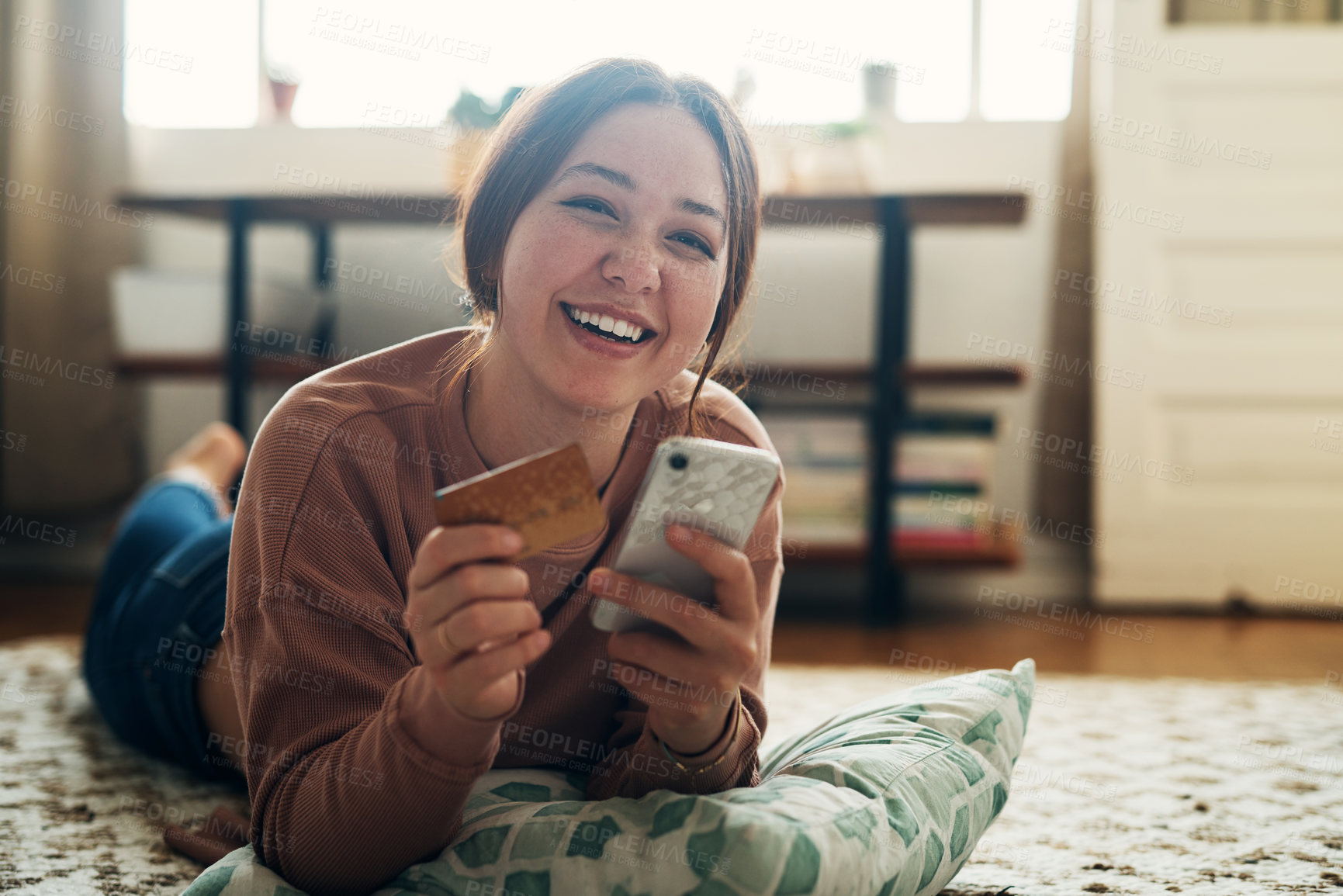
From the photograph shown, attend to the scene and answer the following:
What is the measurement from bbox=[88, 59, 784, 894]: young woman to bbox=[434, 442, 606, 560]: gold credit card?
2 cm

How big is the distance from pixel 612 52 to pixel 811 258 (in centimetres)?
72

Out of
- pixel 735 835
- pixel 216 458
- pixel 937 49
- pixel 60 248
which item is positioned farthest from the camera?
pixel 937 49

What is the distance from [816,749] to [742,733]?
8.4 inches

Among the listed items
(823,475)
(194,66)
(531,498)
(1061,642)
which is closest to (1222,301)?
(1061,642)

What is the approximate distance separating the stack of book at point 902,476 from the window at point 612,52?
31.1 inches

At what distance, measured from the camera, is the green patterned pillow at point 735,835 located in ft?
2.20

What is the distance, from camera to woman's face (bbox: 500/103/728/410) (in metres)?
0.77

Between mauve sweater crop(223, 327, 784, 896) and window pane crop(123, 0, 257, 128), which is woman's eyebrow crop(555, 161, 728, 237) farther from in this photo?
window pane crop(123, 0, 257, 128)

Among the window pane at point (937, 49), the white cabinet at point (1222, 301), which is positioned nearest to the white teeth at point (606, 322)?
the white cabinet at point (1222, 301)

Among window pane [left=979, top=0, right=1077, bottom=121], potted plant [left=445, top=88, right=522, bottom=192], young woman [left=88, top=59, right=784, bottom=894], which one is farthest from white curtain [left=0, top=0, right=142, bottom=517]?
window pane [left=979, top=0, right=1077, bottom=121]

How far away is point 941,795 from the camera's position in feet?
2.72

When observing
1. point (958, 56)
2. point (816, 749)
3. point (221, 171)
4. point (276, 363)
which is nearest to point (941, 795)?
point (816, 749)

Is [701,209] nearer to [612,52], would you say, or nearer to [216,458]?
[216,458]

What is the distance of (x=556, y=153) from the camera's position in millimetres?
805
